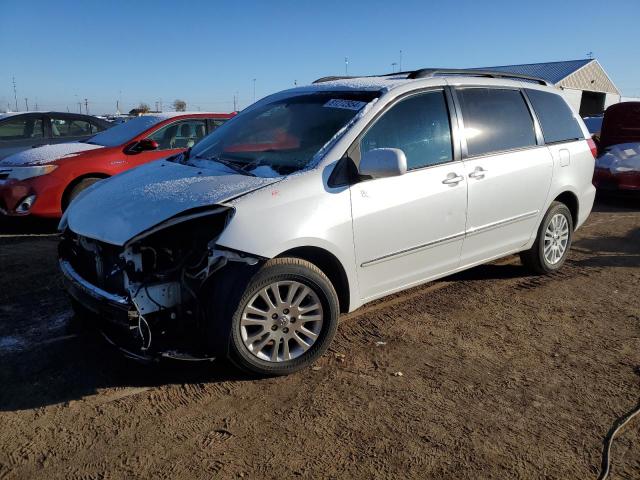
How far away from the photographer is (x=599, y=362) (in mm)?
3572

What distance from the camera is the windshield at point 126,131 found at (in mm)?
7469

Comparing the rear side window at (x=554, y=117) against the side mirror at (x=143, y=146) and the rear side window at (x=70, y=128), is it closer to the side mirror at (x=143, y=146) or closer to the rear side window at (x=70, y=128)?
the side mirror at (x=143, y=146)

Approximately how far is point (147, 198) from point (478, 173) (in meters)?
2.47

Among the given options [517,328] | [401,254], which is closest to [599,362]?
Answer: [517,328]

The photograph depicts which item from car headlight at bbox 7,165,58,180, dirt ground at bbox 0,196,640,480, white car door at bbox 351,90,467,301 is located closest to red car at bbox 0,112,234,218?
car headlight at bbox 7,165,58,180

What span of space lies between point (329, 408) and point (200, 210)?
131 centimetres

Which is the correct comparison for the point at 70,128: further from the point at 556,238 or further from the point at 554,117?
the point at 556,238

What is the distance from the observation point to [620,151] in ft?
31.1

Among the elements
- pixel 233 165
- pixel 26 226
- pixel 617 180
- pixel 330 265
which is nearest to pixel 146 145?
pixel 26 226

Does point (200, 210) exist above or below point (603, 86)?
below

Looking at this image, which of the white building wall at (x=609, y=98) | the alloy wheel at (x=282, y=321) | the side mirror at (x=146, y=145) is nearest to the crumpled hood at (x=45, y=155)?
the side mirror at (x=146, y=145)

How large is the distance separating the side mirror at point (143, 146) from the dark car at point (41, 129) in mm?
2946

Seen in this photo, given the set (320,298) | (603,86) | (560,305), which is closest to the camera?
(320,298)

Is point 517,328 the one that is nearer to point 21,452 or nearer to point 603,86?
point 21,452
